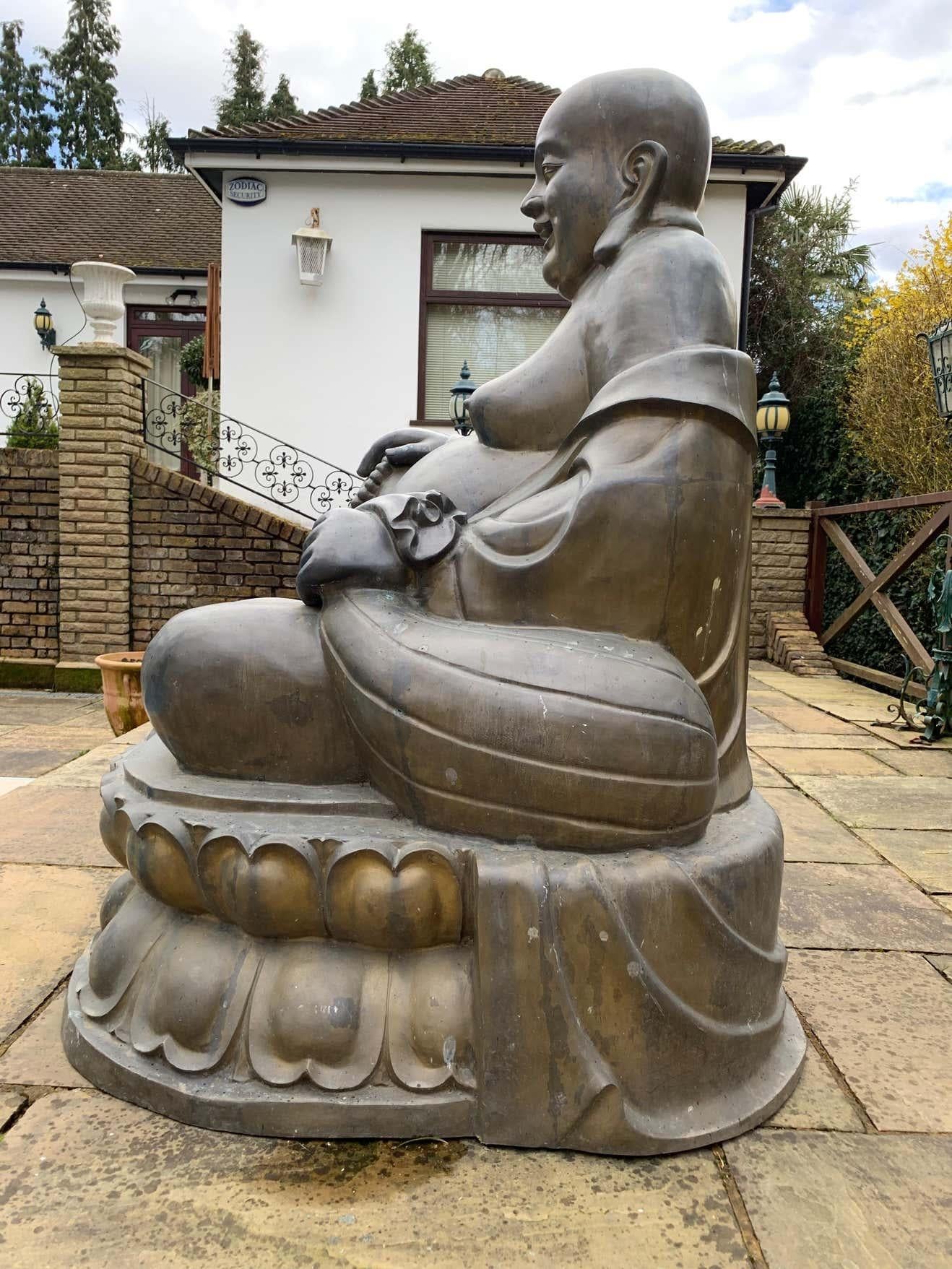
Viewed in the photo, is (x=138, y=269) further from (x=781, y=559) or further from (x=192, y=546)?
(x=781, y=559)

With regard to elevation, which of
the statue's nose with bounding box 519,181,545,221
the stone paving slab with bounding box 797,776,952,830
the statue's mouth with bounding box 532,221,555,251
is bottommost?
the stone paving slab with bounding box 797,776,952,830

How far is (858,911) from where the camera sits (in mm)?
2539

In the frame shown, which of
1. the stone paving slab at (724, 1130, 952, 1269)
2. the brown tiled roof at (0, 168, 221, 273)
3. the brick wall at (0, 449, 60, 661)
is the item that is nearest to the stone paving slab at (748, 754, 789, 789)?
the stone paving slab at (724, 1130, 952, 1269)

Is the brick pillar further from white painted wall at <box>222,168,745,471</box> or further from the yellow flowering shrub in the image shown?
the yellow flowering shrub

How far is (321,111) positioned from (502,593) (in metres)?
10.7

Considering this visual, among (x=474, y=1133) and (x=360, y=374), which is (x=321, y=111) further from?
(x=474, y=1133)

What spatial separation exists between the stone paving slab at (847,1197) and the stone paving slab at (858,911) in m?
0.85

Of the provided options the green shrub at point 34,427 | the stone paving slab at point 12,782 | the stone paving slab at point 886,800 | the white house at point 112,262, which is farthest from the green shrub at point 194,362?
the stone paving slab at point 886,800

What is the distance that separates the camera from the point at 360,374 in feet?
30.6

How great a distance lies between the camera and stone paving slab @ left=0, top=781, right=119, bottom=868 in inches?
107

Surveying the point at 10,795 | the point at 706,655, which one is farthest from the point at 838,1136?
the point at 10,795

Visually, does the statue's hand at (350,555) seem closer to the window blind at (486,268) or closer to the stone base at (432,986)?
the stone base at (432,986)

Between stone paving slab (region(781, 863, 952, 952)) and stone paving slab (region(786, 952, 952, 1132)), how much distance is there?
9 cm

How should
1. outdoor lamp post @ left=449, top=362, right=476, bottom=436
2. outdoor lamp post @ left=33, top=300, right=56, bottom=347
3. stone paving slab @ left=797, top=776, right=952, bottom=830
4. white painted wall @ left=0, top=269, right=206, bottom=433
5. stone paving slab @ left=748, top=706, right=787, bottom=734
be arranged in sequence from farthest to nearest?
white painted wall @ left=0, top=269, right=206, bottom=433 < outdoor lamp post @ left=33, top=300, right=56, bottom=347 < outdoor lamp post @ left=449, top=362, right=476, bottom=436 < stone paving slab @ left=748, top=706, right=787, bottom=734 < stone paving slab @ left=797, top=776, right=952, bottom=830
